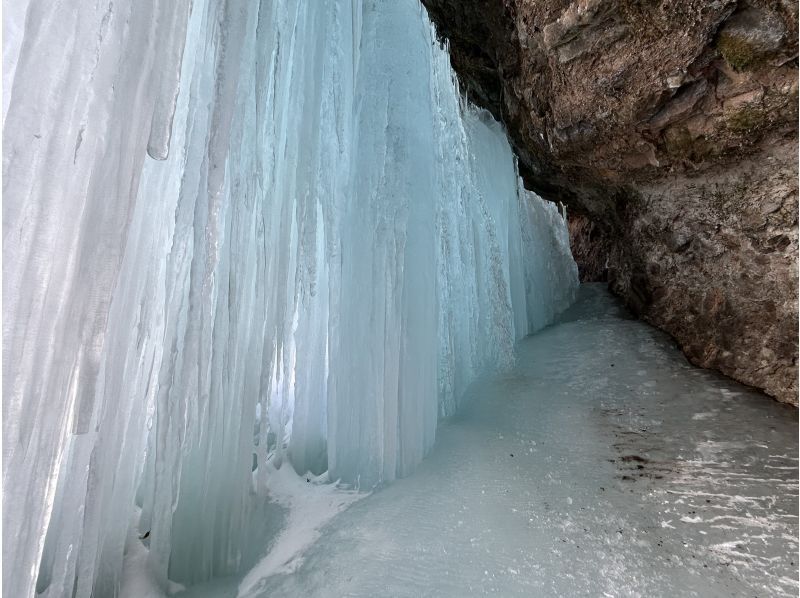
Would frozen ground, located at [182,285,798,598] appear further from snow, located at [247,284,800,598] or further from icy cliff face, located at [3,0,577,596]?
icy cliff face, located at [3,0,577,596]

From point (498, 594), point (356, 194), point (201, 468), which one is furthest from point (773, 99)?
point (201, 468)

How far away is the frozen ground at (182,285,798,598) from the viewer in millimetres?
2023

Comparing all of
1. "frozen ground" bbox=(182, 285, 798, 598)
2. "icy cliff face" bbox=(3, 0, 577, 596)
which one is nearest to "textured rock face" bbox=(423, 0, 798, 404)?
"frozen ground" bbox=(182, 285, 798, 598)

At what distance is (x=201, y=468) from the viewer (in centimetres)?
242

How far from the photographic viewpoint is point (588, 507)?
258 centimetres

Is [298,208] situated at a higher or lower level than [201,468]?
higher

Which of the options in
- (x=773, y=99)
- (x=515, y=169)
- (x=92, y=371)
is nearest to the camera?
(x=92, y=371)

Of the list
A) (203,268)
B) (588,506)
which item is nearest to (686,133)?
(588,506)

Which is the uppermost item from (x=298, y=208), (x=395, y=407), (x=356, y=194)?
(x=356, y=194)

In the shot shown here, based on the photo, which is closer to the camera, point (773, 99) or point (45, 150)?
point (45, 150)

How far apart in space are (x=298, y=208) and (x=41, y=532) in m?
2.30

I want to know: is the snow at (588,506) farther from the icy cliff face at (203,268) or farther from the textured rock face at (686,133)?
the textured rock face at (686,133)

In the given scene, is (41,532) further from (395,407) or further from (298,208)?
(298,208)

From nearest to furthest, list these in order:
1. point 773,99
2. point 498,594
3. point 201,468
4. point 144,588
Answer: point 498,594, point 144,588, point 201,468, point 773,99
